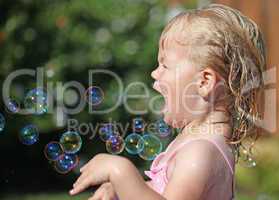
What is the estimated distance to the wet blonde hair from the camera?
88.2 inches

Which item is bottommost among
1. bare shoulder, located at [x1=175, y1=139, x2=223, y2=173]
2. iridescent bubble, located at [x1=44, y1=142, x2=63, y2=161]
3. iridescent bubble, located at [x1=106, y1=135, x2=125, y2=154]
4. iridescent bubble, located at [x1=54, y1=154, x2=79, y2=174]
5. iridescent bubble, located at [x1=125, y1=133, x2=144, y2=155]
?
iridescent bubble, located at [x1=54, y1=154, x2=79, y2=174]

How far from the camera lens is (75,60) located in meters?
5.86

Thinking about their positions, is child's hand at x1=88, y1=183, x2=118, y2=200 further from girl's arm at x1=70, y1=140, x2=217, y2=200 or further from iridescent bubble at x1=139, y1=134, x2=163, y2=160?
iridescent bubble at x1=139, y1=134, x2=163, y2=160

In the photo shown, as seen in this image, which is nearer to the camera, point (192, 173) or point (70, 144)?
point (192, 173)

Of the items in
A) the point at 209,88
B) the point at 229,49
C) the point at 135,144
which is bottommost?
the point at 135,144

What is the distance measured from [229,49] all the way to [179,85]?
0.19 metres

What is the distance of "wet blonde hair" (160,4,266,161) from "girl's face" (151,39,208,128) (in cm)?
3

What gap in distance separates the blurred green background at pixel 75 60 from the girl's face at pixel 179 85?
11.0 feet

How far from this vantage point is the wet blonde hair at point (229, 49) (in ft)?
7.35

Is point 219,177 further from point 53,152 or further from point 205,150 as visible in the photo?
point 53,152

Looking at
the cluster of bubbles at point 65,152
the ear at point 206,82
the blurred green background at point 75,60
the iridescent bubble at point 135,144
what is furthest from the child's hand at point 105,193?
the blurred green background at point 75,60

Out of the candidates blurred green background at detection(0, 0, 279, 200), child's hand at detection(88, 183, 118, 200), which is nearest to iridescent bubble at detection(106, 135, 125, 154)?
child's hand at detection(88, 183, 118, 200)

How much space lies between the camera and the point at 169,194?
2018 millimetres

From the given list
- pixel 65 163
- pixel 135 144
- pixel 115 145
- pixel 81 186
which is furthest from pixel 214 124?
pixel 65 163
